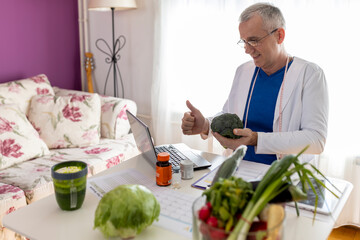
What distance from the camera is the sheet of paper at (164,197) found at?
0.98m

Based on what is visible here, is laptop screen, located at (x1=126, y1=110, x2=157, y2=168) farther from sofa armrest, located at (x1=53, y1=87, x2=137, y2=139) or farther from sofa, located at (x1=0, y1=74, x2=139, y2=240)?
sofa armrest, located at (x1=53, y1=87, x2=137, y2=139)

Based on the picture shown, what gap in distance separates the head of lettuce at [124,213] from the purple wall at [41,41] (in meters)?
2.54

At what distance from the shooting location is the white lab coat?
150 cm

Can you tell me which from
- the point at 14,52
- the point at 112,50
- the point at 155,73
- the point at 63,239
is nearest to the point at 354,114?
the point at 155,73

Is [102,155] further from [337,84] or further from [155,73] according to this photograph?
[337,84]

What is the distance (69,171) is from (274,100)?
1084 millimetres

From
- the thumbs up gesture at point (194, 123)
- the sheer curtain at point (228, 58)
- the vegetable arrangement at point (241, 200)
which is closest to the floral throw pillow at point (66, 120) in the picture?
the sheer curtain at point (228, 58)

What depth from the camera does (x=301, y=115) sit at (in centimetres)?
163

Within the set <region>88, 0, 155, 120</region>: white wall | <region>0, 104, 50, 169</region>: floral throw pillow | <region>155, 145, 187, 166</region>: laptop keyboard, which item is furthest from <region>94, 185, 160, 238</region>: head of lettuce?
<region>88, 0, 155, 120</region>: white wall

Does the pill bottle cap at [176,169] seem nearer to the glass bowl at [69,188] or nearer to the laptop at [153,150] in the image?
the laptop at [153,150]

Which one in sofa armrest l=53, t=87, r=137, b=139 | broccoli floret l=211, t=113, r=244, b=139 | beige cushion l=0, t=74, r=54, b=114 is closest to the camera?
broccoli floret l=211, t=113, r=244, b=139

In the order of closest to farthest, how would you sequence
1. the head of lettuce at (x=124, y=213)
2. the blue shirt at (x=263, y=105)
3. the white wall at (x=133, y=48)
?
A: the head of lettuce at (x=124, y=213) < the blue shirt at (x=263, y=105) < the white wall at (x=133, y=48)

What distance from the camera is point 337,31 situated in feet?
7.59

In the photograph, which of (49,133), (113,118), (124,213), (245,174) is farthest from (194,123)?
(49,133)
